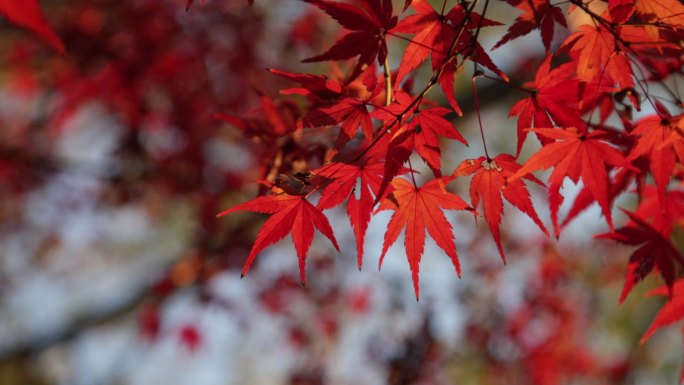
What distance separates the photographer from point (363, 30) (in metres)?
0.83

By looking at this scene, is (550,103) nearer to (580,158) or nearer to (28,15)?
(580,158)

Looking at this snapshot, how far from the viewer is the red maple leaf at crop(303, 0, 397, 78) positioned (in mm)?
795

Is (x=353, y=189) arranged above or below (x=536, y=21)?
below

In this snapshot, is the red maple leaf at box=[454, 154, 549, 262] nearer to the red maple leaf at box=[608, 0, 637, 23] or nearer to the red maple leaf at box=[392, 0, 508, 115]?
the red maple leaf at box=[392, 0, 508, 115]

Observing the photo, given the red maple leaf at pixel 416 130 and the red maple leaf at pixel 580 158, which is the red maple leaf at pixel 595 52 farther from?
the red maple leaf at pixel 416 130

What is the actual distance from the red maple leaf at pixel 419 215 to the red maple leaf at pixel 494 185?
0.05 meters

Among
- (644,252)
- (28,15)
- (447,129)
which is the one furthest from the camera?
(644,252)

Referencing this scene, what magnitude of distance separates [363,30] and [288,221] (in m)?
0.34

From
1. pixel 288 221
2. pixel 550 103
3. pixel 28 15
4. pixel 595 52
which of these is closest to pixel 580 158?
pixel 550 103

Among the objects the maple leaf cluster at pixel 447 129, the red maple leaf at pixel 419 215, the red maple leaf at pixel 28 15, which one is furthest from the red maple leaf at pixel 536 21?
the red maple leaf at pixel 28 15

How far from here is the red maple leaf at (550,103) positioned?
0.89 m

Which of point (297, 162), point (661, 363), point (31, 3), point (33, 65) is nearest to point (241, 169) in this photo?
point (33, 65)

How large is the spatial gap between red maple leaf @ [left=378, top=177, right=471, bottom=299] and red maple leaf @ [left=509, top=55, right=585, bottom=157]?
153 mm

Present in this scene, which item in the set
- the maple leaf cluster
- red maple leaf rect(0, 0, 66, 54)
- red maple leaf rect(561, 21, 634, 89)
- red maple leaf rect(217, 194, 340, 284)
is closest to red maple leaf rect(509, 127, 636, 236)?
the maple leaf cluster
